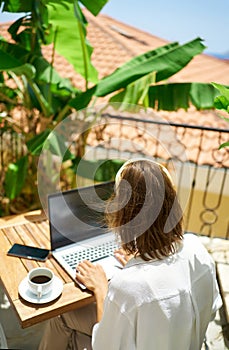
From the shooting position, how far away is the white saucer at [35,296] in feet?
4.20

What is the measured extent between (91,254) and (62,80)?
63.2 inches

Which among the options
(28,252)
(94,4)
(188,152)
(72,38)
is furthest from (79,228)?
(188,152)

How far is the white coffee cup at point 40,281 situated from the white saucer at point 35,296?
0.02 meters

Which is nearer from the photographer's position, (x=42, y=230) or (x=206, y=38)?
(x=42, y=230)

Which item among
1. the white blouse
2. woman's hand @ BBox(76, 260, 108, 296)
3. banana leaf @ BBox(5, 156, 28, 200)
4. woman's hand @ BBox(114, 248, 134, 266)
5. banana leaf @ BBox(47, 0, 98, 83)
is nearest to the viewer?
the white blouse

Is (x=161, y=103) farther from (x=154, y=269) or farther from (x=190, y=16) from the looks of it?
(x=190, y=16)

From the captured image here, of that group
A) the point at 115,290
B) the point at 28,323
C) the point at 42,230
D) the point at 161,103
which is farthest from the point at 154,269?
the point at 161,103

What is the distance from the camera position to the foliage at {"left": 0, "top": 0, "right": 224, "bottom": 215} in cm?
227

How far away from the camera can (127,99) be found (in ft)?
7.51

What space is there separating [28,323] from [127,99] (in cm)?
152

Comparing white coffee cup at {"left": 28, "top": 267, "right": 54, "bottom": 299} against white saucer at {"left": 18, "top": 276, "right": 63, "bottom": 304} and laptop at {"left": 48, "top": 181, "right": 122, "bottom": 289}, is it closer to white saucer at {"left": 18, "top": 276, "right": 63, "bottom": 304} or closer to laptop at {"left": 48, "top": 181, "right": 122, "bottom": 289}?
white saucer at {"left": 18, "top": 276, "right": 63, "bottom": 304}

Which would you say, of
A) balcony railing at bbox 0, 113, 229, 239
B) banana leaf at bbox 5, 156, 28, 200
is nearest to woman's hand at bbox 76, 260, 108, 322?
balcony railing at bbox 0, 113, 229, 239

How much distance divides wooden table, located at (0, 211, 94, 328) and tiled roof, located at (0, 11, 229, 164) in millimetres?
2500

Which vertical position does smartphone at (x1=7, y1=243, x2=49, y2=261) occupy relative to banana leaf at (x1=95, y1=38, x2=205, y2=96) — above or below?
below
